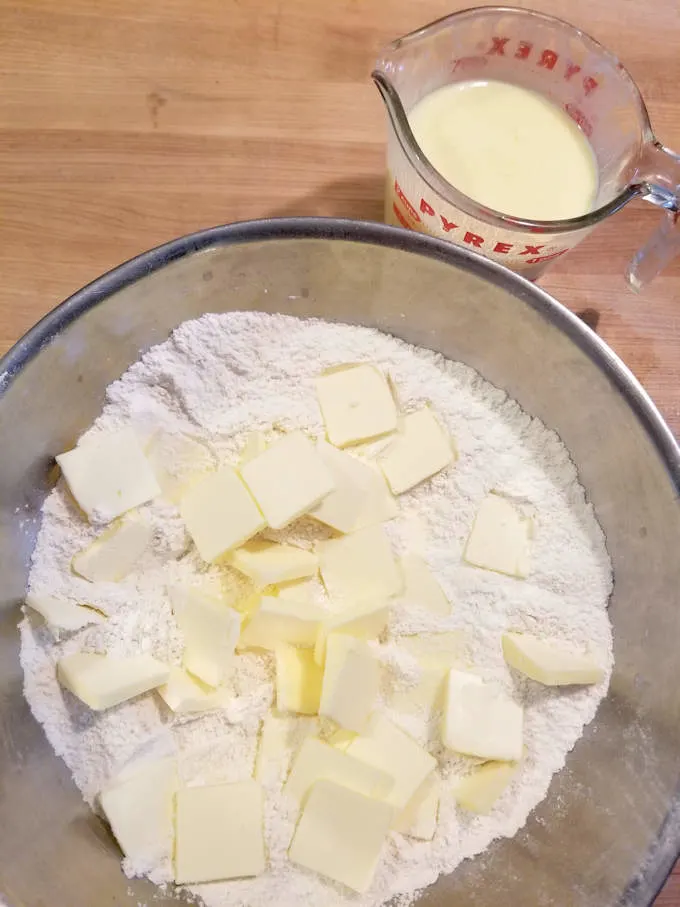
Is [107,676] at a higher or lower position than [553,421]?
lower

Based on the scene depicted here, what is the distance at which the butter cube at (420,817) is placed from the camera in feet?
2.67

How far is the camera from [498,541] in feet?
2.95

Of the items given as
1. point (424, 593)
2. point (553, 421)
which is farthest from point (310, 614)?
point (553, 421)

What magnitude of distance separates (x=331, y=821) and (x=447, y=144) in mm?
800

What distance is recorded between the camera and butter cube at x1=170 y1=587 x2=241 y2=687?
82cm

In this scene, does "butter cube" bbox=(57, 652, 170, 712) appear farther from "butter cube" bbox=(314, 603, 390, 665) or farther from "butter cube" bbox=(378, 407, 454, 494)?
"butter cube" bbox=(378, 407, 454, 494)

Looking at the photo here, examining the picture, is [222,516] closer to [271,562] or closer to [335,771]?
[271,562]

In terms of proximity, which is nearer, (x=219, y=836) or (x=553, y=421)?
(x=219, y=836)

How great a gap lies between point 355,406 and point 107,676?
0.43 metres

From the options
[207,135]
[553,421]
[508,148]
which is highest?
[508,148]

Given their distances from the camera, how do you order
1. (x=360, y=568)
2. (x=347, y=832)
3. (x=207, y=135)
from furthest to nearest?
(x=207, y=135)
(x=360, y=568)
(x=347, y=832)

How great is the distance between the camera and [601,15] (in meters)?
1.11

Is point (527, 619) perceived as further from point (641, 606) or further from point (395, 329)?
point (395, 329)

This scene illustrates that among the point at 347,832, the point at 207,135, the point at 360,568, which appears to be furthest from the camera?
the point at 207,135
